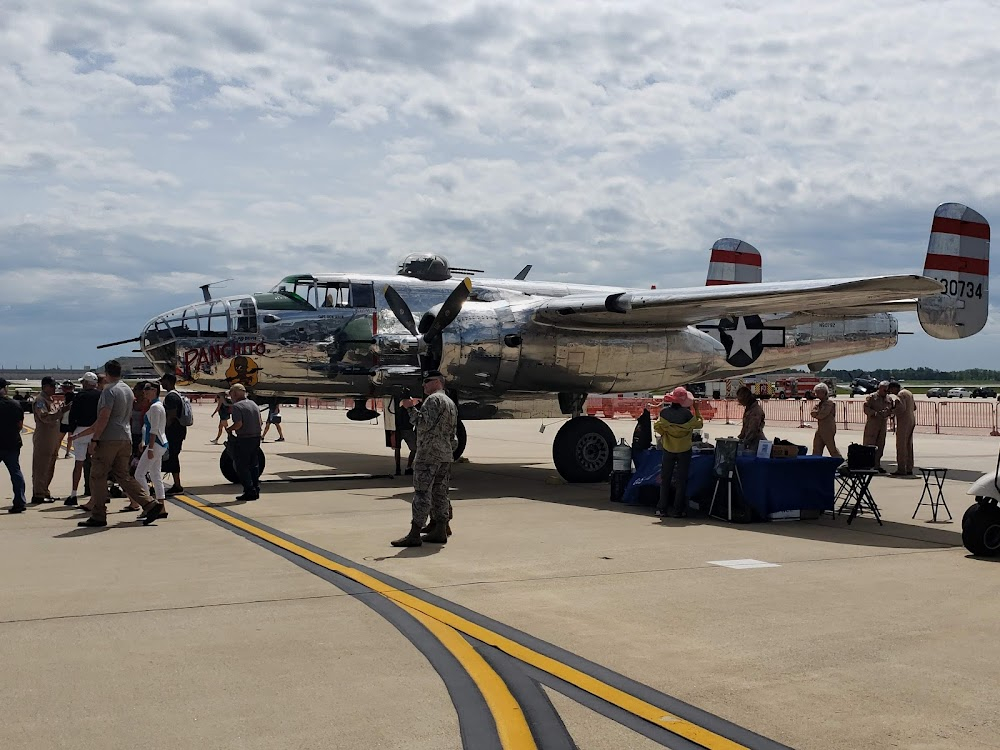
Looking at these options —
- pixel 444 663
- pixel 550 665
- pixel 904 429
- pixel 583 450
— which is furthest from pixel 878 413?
pixel 444 663

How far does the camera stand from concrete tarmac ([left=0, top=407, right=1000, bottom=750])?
4660 mm

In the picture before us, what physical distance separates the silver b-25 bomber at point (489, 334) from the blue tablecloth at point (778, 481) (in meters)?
3.92

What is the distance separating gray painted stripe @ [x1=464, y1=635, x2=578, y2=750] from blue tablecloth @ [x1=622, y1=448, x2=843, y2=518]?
6.49m

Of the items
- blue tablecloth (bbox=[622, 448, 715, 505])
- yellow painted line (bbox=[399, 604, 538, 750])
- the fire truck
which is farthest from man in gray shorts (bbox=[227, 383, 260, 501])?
the fire truck

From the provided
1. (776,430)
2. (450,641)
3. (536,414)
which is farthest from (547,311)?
(776,430)

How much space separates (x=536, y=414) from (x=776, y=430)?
19.8m

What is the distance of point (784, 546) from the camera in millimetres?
9953

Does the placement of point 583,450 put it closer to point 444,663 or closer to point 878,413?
point 878,413

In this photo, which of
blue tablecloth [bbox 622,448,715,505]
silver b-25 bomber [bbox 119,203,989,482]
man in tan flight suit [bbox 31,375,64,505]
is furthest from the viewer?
silver b-25 bomber [bbox 119,203,989,482]

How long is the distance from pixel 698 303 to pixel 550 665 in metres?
10.6

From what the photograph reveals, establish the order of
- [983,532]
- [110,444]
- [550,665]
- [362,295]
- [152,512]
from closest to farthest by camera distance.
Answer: [550,665]
[983,532]
[110,444]
[152,512]
[362,295]

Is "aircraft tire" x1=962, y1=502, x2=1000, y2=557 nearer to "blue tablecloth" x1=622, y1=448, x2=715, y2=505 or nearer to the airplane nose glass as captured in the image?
"blue tablecloth" x1=622, y1=448, x2=715, y2=505

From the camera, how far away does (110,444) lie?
11.5 meters

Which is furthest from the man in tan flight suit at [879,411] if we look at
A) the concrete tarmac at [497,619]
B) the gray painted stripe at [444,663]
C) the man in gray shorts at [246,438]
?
the gray painted stripe at [444,663]
